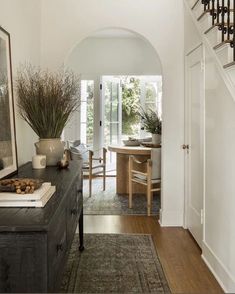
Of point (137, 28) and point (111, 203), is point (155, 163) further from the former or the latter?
point (137, 28)

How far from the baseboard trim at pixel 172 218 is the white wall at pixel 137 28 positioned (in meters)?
0.76

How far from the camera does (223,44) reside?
2475 mm

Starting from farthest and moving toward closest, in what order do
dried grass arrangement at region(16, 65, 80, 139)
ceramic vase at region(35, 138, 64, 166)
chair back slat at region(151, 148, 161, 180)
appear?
chair back slat at region(151, 148, 161, 180)
ceramic vase at region(35, 138, 64, 166)
dried grass arrangement at region(16, 65, 80, 139)

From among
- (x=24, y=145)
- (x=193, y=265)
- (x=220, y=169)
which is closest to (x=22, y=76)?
(x=24, y=145)

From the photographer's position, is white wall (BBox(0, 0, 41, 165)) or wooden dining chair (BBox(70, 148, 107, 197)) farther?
wooden dining chair (BBox(70, 148, 107, 197))

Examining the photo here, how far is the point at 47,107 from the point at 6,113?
0.42 metres

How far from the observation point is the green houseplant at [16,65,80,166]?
275 cm

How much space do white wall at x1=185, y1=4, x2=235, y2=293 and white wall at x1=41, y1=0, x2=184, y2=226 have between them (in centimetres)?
79

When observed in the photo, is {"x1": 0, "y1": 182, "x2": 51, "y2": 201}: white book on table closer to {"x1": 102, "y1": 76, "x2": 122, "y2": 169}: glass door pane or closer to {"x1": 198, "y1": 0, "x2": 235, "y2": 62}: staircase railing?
{"x1": 198, "y1": 0, "x2": 235, "y2": 62}: staircase railing

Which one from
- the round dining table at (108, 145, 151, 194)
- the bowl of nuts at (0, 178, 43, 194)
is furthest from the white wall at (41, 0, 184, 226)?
the bowl of nuts at (0, 178, 43, 194)

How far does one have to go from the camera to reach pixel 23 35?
3139 millimetres

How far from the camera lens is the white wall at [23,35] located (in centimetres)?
268

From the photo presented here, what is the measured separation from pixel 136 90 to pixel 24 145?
4.63 m

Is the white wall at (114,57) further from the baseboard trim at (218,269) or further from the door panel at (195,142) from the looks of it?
the baseboard trim at (218,269)
